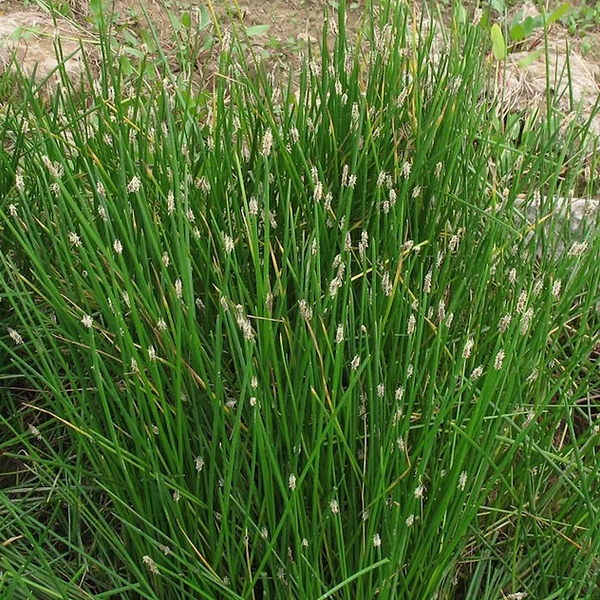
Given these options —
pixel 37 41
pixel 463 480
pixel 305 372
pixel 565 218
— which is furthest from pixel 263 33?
pixel 463 480

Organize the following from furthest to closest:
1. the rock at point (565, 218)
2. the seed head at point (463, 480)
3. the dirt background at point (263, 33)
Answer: the dirt background at point (263, 33)
the rock at point (565, 218)
the seed head at point (463, 480)

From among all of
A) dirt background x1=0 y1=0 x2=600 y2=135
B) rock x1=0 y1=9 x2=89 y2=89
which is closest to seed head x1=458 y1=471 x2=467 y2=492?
dirt background x1=0 y1=0 x2=600 y2=135

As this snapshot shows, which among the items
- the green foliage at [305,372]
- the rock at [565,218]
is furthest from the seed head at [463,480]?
the rock at [565,218]

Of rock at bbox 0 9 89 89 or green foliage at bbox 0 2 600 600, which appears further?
rock at bbox 0 9 89 89

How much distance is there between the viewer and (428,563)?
3.84 ft

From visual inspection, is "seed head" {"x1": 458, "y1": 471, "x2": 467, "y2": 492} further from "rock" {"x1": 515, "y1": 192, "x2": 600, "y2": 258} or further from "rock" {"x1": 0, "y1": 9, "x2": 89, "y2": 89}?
"rock" {"x1": 0, "y1": 9, "x2": 89, "y2": 89}

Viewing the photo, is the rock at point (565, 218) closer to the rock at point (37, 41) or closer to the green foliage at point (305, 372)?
the green foliage at point (305, 372)

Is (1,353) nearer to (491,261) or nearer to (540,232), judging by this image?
(491,261)

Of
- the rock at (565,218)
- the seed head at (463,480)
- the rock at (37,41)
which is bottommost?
the seed head at (463,480)

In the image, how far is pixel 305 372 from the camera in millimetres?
1229

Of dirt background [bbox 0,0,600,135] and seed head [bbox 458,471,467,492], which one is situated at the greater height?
dirt background [bbox 0,0,600,135]

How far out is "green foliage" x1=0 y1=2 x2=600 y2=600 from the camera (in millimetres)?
1106

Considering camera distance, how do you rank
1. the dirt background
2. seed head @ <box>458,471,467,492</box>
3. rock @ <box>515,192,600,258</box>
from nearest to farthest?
1. seed head @ <box>458,471,467,492</box>
2. rock @ <box>515,192,600,258</box>
3. the dirt background

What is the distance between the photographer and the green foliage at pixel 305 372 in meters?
1.11
